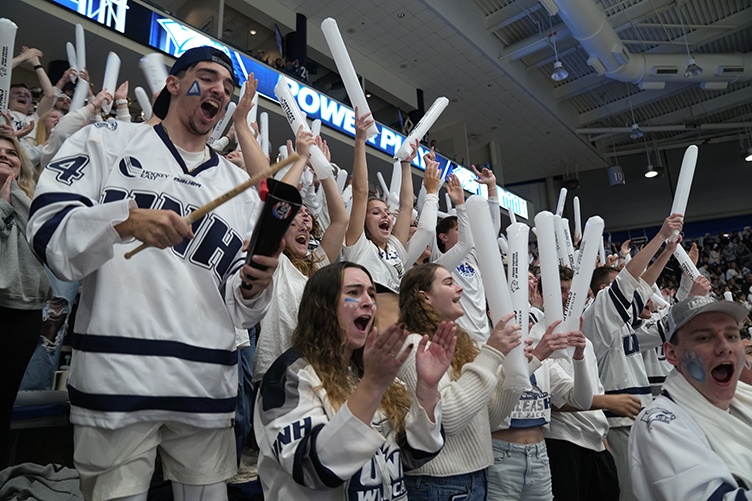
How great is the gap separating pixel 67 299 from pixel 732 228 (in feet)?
68.6

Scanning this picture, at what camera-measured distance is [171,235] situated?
1196mm

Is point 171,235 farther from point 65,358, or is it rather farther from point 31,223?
point 65,358

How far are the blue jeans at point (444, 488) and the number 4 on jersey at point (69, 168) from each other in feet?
4.94

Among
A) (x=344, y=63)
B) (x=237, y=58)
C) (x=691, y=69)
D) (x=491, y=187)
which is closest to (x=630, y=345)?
(x=491, y=187)

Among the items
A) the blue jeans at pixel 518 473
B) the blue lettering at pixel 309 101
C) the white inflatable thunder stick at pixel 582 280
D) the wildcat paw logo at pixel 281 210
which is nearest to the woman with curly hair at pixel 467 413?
the blue jeans at pixel 518 473

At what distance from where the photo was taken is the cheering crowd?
1.30m

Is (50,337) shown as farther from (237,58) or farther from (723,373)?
(237,58)

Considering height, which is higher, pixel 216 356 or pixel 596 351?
pixel 216 356

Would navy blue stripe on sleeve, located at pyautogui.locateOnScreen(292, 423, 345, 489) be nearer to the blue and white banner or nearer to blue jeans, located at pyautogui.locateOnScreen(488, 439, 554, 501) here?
blue jeans, located at pyautogui.locateOnScreen(488, 439, 554, 501)

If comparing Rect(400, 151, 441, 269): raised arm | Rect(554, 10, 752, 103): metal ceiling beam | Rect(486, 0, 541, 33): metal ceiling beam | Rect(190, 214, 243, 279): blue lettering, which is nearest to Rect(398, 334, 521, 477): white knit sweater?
Rect(190, 214, 243, 279): blue lettering

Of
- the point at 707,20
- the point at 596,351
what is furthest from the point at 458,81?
the point at 596,351

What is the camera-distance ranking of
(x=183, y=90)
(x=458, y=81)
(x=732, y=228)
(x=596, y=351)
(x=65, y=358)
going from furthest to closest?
(x=732, y=228), (x=458, y=81), (x=596, y=351), (x=65, y=358), (x=183, y=90)

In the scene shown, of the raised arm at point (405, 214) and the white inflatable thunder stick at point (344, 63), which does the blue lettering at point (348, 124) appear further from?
the white inflatable thunder stick at point (344, 63)

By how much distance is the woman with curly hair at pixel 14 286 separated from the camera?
75.7 inches
